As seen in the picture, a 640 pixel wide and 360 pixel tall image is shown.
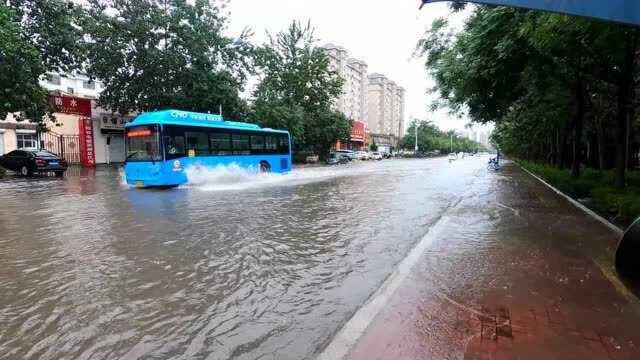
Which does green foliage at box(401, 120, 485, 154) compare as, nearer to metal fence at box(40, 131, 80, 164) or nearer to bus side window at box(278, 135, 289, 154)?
metal fence at box(40, 131, 80, 164)

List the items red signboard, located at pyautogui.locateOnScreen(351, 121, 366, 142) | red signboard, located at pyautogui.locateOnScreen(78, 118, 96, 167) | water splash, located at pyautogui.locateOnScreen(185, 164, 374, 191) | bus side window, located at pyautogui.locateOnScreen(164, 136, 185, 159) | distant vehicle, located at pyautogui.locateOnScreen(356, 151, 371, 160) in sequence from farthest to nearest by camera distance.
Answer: red signboard, located at pyautogui.locateOnScreen(351, 121, 366, 142) < distant vehicle, located at pyautogui.locateOnScreen(356, 151, 371, 160) < red signboard, located at pyautogui.locateOnScreen(78, 118, 96, 167) < water splash, located at pyautogui.locateOnScreen(185, 164, 374, 191) < bus side window, located at pyautogui.locateOnScreen(164, 136, 185, 159)

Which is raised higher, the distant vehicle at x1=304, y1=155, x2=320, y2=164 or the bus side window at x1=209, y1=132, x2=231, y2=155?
the bus side window at x1=209, y1=132, x2=231, y2=155

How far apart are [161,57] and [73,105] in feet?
29.6

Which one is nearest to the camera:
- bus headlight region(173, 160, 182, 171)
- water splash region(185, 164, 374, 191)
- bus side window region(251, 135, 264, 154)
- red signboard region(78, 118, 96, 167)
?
bus headlight region(173, 160, 182, 171)

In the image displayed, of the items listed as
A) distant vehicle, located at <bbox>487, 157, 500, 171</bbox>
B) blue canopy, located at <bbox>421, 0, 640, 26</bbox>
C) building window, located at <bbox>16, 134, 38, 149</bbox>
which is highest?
blue canopy, located at <bbox>421, 0, 640, 26</bbox>

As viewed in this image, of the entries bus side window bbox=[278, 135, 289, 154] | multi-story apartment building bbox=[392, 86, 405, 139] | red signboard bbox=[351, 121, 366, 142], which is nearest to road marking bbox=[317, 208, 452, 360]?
bus side window bbox=[278, 135, 289, 154]

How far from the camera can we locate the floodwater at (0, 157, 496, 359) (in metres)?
4.24

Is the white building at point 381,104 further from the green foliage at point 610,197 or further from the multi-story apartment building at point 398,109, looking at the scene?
the green foliage at point 610,197

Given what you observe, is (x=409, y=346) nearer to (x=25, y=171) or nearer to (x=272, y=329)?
(x=272, y=329)

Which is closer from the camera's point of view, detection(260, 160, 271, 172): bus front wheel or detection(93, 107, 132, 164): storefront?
detection(260, 160, 271, 172): bus front wheel

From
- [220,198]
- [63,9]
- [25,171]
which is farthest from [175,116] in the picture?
[25,171]

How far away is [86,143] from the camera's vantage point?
36656 mm

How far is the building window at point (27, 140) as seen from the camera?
3575 cm

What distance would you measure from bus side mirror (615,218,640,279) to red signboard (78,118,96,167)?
39.2m
